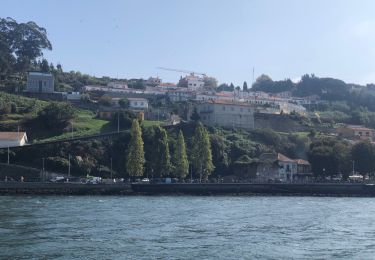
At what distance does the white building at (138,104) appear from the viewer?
119750mm

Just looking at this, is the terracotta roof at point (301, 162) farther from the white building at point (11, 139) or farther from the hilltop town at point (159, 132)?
the white building at point (11, 139)

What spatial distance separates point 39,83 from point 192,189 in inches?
2158

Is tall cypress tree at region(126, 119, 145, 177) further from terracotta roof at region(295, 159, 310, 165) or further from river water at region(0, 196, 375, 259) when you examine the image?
river water at region(0, 196, 375, 259)

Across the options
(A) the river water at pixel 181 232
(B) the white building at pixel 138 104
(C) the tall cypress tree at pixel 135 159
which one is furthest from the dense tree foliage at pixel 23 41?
(A) the river water at pixel 181 232

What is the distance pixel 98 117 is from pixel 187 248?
7988cm

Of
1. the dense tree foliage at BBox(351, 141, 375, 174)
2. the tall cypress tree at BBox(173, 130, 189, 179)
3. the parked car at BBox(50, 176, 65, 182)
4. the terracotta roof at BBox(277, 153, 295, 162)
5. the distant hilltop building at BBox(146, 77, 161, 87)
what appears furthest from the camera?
the distant hilltop building at BBox(146, 77, 161, 87)

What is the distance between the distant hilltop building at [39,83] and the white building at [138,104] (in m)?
15.4

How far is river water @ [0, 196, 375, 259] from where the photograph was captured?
29.1 meters

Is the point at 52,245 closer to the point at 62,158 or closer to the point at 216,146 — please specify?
the point at 62,158

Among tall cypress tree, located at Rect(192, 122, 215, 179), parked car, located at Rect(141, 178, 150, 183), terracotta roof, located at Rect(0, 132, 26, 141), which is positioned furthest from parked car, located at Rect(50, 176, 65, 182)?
tall cypress tree, located at Rect(192, 122, 215, 179)

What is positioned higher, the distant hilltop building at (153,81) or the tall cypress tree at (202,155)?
the distant hilltop building at (153,81)

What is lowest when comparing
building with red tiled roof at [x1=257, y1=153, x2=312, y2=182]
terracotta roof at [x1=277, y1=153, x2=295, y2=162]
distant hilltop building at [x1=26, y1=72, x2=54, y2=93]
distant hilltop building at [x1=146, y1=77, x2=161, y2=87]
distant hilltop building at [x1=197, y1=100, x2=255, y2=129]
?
building with red tiled roof at [x1=257, y1=153, x2=312, y2=182]

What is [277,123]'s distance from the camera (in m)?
118

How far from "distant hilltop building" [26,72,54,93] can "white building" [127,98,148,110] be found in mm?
15391
